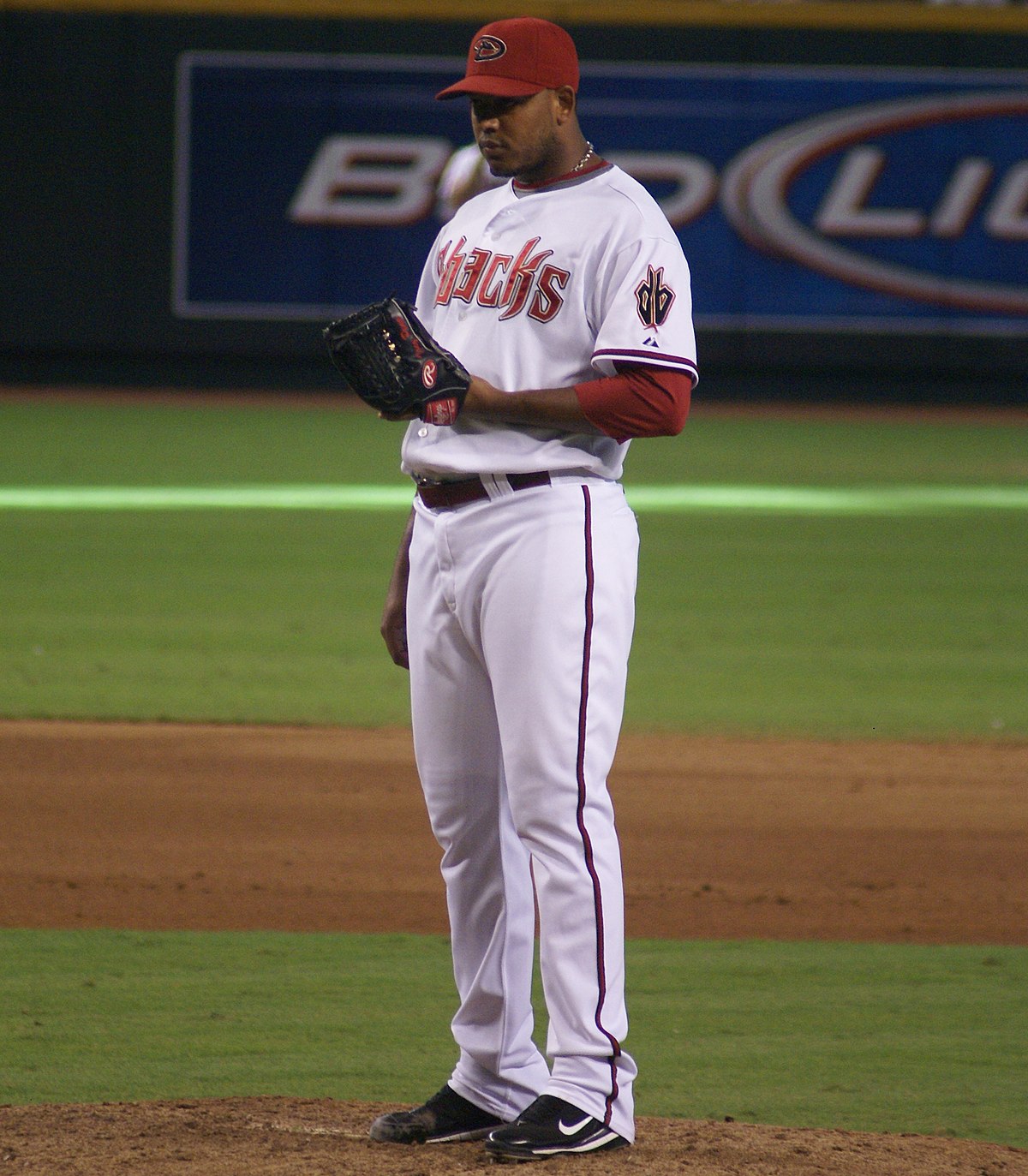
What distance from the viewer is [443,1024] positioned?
13.4 feet

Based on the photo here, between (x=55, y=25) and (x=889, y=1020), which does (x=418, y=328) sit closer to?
(x=889, y=1020)

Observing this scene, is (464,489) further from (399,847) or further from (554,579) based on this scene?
(399,847)

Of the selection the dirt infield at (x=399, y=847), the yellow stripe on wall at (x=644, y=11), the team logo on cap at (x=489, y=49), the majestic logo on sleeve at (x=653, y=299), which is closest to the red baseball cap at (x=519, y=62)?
the team logo on cap at (x=489, y=49)

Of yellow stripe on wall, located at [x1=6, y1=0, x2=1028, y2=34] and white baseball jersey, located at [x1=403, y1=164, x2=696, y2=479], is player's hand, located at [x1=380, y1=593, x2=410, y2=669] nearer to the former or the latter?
white baseball jersey, located at [x1=403, y1=164, x2=696, y2=479]

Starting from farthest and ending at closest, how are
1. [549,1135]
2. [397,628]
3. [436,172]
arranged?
[436,172]
[397,628]
[549,1135]

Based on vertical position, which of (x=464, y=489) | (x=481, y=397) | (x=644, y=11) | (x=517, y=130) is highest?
(x=517, y=130)

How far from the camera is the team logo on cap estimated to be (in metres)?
3.01

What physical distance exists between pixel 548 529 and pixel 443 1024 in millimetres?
1575

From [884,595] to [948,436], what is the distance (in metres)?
8.31

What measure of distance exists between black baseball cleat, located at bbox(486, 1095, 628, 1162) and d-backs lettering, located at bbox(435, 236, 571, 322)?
1.30 metres

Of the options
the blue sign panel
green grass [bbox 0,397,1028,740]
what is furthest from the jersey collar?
the blue sign panel

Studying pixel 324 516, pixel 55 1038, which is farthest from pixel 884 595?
pixel 55 1038

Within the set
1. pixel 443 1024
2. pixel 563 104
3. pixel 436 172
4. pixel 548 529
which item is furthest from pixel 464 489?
pixel 436 172

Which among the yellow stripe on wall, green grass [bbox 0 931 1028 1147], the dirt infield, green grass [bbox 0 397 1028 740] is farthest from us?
the yellow stripe on wall
